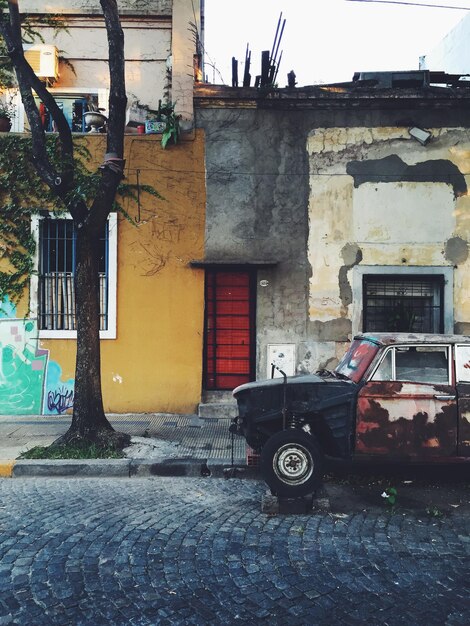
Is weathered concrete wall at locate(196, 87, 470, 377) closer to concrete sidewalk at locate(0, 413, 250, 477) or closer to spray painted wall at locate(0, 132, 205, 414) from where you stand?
spray painted wall at locate(0, 132, 205, 414)

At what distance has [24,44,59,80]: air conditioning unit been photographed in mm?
10741

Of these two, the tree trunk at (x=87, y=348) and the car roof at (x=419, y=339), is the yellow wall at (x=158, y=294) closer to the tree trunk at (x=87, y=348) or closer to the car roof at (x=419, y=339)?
the tree trunk at (x=87, y=348)

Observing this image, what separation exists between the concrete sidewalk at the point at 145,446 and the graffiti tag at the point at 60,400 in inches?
7.3

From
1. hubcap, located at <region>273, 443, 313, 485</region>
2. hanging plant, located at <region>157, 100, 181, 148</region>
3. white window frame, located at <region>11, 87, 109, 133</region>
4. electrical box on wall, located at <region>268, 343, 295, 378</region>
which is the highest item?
white window frame, located at <region>11, 87, 109, 133</region>

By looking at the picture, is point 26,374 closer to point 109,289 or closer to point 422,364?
point 109,289

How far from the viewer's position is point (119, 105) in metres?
7.77

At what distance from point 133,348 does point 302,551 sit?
6179mm

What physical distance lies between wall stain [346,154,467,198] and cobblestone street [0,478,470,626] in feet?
21.1

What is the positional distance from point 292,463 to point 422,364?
6.31 feet

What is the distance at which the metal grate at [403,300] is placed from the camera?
10266 millimetres

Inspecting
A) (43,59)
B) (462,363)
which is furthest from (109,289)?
(462,363)

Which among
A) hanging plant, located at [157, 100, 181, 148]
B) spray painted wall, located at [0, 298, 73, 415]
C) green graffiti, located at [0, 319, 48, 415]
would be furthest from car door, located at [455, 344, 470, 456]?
green graffiti, located at [0, 319, 48, 415]

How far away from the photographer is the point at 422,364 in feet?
20.7

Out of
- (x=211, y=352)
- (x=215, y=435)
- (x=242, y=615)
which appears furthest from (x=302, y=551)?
(x=211, y=352)
